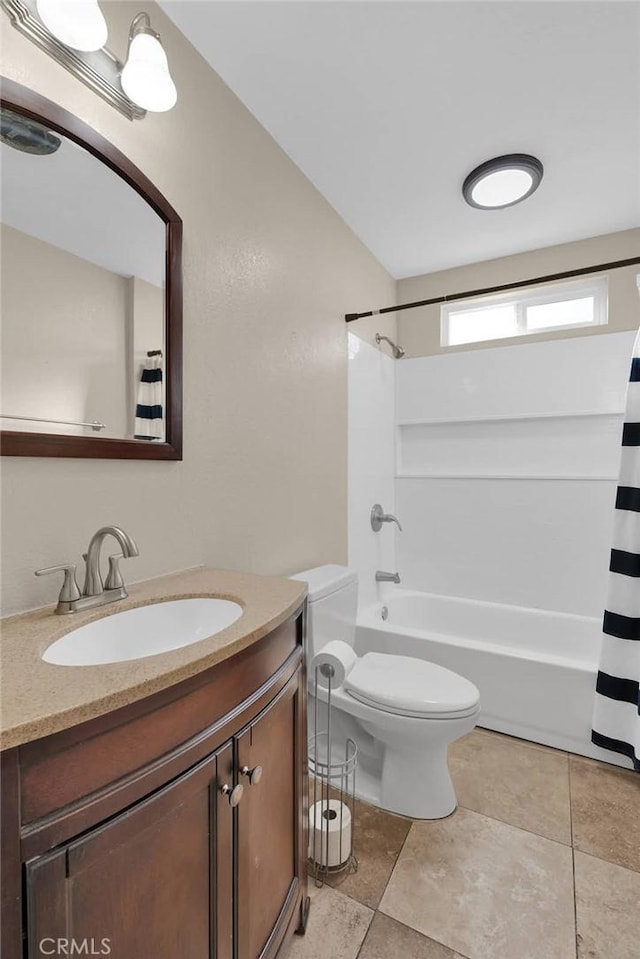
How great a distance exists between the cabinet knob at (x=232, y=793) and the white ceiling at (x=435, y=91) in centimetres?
203

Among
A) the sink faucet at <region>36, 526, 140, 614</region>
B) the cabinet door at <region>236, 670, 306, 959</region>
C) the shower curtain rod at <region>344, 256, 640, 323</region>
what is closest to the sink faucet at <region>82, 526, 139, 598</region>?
the sink faucet at <region>36, 526, 140, 614</region>

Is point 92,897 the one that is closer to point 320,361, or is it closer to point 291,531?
point 291,531

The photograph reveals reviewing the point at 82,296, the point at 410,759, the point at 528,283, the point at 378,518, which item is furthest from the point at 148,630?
the point at 528,283

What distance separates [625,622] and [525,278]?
6.83 feet

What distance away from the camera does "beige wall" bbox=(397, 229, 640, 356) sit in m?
2.54

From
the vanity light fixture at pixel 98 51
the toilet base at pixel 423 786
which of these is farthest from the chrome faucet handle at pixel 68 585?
the toilet base at pixel 423 786

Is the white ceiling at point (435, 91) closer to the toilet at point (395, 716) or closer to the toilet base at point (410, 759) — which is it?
the toilet at point (395, 716)

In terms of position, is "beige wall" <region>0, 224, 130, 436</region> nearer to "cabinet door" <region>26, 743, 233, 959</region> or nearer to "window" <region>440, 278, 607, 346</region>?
"cabinet door" <region>26, 743, 233, 959</region>

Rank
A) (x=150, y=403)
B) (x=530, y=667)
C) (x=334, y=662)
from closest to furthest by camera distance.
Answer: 1. (x=150, y=403)
2. (x=334, y=662)
3. (x=530, y=667)

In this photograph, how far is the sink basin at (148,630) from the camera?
944 millimetres

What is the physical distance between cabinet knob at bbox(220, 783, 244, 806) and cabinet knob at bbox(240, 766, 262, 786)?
0.03 meters

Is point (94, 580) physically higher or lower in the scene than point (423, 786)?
higher

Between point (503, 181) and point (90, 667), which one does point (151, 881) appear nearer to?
point (90, 667)

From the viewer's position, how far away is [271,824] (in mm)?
967
